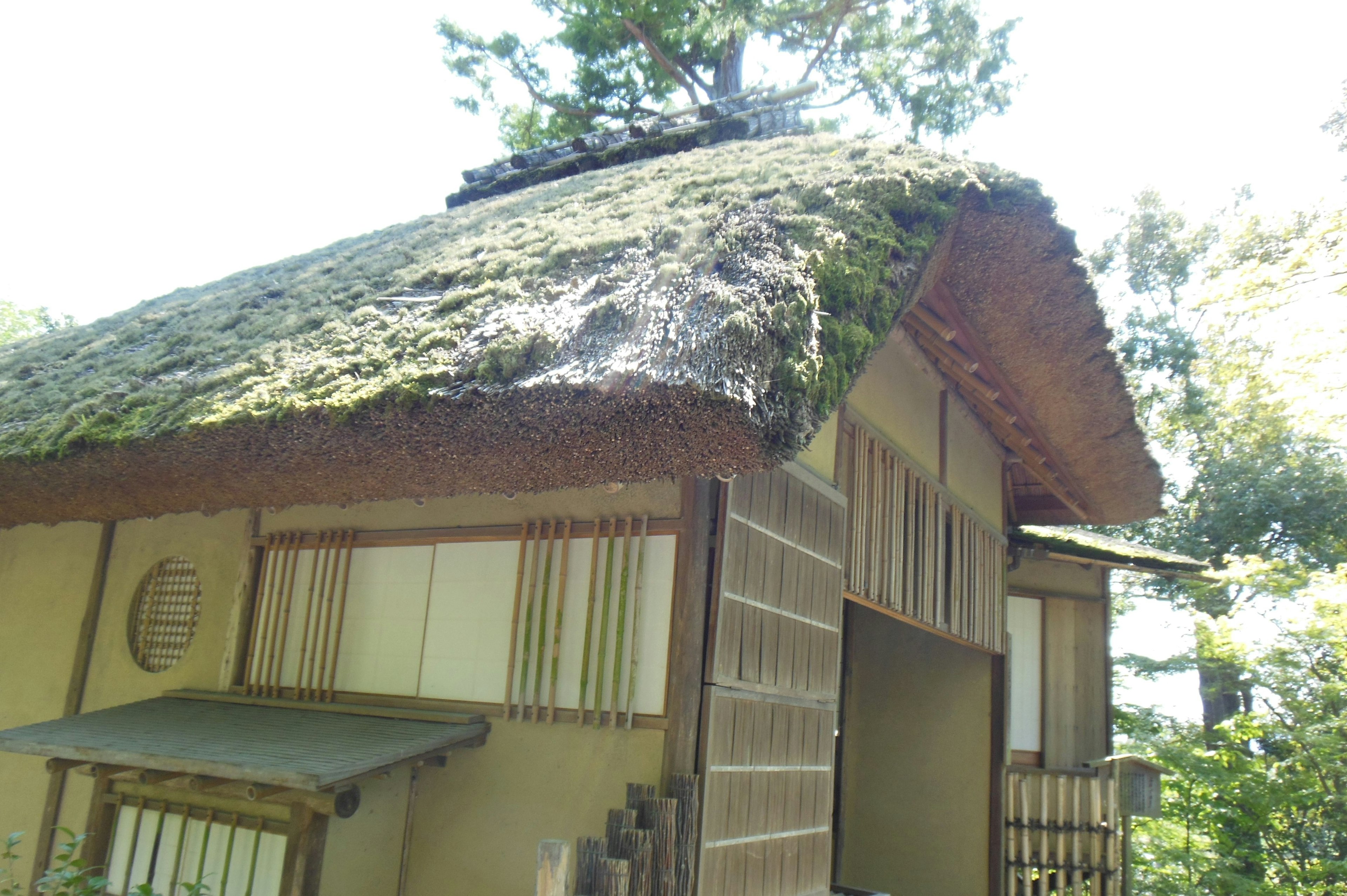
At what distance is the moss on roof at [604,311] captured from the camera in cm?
271

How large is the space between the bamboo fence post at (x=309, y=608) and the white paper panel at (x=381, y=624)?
0.02 metres

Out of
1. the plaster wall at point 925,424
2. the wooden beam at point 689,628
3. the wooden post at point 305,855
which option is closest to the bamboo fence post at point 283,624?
the wooden post at point 305,855

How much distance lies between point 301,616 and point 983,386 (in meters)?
3.85

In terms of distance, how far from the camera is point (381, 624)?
4.12 metres

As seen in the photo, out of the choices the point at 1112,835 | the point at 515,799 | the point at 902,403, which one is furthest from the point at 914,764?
the point at 515,799

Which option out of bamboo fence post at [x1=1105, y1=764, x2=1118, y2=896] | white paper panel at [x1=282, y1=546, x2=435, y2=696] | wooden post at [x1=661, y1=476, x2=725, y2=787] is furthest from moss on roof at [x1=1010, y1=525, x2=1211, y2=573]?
white paper panel at [x1=282, y1=546, x2=435, y2=696]

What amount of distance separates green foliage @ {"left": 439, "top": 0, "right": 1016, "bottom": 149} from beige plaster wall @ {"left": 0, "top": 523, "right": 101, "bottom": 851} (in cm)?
801

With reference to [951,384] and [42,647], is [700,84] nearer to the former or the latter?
[951,384]

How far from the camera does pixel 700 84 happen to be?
11.4 metres

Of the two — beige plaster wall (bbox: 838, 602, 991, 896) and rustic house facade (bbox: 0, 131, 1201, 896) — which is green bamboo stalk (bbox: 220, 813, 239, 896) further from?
beige plaster wall (bbox: 838, 602, 991, 896)

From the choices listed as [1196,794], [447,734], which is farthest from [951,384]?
[1196,794]

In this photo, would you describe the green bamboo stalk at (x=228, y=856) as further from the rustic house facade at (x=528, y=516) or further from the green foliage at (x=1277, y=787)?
the green foliage at (x=1277, y=787)

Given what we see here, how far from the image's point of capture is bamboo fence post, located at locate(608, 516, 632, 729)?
11.1 ft

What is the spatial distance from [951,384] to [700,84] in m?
7.27
